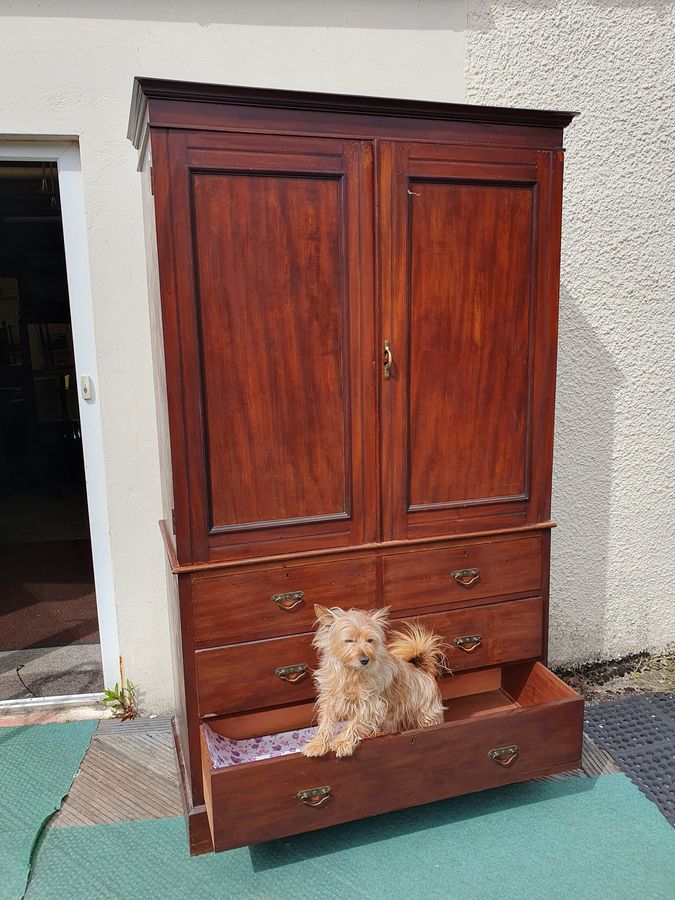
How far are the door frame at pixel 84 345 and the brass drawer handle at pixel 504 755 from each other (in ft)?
5.15

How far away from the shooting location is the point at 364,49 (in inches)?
92.8

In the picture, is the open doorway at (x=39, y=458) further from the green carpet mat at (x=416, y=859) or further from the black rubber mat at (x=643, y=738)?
the black rubber mat at (x=643, y=738)

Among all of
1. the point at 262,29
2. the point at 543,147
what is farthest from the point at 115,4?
the point at 543,147

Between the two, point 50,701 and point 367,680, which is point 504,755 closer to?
point 367,680

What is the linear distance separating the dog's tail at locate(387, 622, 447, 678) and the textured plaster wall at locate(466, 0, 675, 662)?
1139 millimetres

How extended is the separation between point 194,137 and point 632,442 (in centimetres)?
224

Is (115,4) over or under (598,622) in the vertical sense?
over

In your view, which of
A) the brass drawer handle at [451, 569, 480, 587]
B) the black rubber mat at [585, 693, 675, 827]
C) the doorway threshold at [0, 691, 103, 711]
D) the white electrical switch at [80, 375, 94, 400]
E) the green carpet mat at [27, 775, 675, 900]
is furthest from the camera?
the doorway threshold at [0, 691, 103, 711]

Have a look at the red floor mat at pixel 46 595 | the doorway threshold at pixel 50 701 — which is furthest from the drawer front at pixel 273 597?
the red floor mat at pixel 46 595

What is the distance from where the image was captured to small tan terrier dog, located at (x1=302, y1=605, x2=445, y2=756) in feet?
5.65

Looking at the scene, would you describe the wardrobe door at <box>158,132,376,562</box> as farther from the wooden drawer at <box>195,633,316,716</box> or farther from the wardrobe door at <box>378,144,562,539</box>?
the wooden drawer at <box>195,633,316,716</box>

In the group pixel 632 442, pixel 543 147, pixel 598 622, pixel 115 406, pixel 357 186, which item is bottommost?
pixel 598 622

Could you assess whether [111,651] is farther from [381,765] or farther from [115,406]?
[381,765]

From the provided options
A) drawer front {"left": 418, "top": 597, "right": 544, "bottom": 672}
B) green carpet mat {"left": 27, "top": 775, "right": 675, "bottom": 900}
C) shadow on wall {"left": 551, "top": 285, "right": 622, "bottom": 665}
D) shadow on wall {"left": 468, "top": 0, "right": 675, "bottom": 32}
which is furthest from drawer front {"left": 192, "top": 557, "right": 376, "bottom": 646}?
shadow on wall {"left": 468, "top": 0, "right": 675, "bottom": 32}
